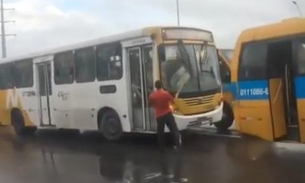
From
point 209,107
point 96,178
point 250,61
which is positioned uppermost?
point 250,61

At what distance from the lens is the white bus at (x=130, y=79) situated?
13.7 m

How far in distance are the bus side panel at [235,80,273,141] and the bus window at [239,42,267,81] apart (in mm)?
179

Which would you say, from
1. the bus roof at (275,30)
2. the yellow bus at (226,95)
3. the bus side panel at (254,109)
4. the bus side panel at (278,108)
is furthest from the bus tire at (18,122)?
the bus side panel at (278,108)

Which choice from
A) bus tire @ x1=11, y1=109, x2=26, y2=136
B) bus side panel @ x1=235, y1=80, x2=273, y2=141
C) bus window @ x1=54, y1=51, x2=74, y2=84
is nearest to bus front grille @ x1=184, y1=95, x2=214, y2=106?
bus side panel @ x1=235, y1=80, x2=273, y2=141

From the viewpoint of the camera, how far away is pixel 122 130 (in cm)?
1487

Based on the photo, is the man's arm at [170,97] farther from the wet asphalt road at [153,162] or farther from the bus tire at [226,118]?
the bus tire at [226,118]

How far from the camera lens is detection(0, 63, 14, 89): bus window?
68.7 feet

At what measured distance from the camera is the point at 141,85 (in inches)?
560

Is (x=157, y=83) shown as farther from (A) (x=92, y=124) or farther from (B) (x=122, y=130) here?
(A) (x=92, y=124)

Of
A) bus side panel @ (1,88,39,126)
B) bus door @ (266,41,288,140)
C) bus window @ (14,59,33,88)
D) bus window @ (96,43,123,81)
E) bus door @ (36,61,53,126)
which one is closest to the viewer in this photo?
bus door @ (266,41,288,140)

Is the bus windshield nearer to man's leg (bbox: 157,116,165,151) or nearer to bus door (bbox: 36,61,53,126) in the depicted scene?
man's leg (bbox: 157,116,165,151)

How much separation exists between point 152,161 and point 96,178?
189 cm

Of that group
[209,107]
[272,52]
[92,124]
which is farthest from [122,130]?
[272,52]

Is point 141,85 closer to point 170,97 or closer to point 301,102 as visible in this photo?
point 170,97
